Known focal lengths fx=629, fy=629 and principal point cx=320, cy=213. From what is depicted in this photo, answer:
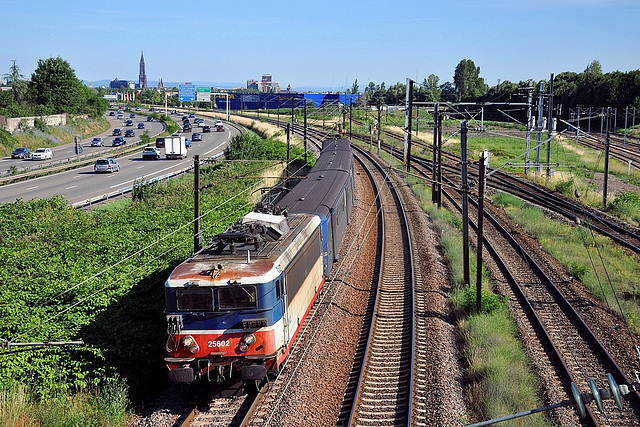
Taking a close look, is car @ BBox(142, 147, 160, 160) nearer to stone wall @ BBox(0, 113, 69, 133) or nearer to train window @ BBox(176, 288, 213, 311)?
stone wall @ BBox(0, 113, 69, 133)

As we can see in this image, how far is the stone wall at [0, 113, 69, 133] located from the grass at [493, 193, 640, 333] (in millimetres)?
59345

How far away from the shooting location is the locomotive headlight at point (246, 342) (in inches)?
484

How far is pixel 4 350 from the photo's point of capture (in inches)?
519

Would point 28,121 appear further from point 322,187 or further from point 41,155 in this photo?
point 322,187

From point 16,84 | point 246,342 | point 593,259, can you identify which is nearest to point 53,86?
point 16,84

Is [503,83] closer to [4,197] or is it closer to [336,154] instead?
[336,154]

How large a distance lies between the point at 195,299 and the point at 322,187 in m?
12.8

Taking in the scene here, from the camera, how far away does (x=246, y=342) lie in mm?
12305

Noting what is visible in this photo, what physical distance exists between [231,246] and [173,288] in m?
1.75

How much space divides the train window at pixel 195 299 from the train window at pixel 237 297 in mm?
216

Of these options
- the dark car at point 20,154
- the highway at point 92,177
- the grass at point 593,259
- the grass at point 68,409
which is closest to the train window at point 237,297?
the grass at point 68,409

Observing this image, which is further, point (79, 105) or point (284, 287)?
point (79, 105)

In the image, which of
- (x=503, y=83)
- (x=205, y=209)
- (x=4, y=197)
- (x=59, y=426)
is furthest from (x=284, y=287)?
(x=503, y=83)

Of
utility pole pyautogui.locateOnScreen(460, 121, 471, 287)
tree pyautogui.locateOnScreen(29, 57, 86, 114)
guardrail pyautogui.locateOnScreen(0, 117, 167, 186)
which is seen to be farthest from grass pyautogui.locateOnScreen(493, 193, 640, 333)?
tree pyautogui.locateOnScreen(29, 57, 86, 114)
